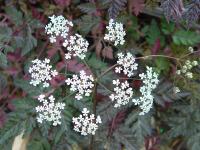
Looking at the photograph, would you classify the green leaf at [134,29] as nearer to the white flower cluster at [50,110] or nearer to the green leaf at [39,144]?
the white flower cluster at [50,110]

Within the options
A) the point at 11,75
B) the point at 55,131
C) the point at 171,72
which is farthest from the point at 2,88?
the point at 171,72

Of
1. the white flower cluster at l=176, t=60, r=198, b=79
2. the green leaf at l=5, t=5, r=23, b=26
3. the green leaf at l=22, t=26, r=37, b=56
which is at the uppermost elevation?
the green leaf at l=5, t=5, r=23, b=26

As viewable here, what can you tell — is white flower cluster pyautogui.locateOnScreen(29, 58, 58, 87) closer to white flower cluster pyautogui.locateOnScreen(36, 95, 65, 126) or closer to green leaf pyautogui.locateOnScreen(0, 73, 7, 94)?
white flower cluster pyautogui.locateOnScreen(36, 95, 65, 126)

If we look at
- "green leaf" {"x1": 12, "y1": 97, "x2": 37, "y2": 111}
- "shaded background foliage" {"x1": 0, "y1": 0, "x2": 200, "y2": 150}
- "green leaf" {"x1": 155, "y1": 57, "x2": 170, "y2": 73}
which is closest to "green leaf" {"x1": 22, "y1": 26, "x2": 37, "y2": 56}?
"shaded background foliage" {"x1": 0, "y1": 0, "x2": 200, "y2": 150}

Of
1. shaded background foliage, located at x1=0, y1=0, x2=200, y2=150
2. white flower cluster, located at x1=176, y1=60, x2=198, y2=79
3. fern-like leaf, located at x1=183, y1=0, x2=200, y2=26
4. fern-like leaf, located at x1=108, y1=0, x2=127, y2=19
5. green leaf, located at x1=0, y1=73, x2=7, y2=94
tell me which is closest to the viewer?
fern-like leaf, located at x1=183, y1=0, x2=200, y2=26

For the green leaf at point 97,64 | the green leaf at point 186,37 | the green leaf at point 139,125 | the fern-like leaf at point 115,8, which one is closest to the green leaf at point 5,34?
the green leaf at point 97,64

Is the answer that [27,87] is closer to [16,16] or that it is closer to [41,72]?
[41,72]

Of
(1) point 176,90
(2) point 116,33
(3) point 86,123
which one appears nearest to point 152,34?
(2) point 116,33
